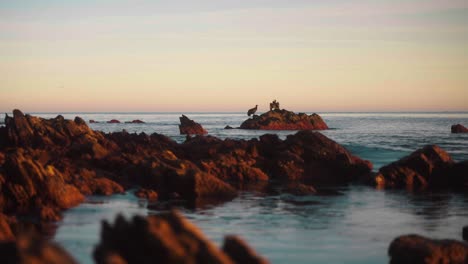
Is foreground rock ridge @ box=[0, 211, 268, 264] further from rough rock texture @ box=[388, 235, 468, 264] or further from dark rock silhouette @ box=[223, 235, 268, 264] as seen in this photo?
rough rock texture @ box=[388, 235, 468, 264]

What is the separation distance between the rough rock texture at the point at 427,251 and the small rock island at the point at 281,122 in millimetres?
121018

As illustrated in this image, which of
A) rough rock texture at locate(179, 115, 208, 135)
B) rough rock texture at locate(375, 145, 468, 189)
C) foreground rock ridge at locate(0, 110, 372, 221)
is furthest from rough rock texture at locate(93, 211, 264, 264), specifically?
rough rock texture at locate(179, 115, 208, 135)

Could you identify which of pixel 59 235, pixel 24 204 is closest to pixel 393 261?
pixel 59 235

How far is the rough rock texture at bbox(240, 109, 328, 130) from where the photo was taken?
460ft

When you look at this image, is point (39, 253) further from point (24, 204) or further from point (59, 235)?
point (24, 204)

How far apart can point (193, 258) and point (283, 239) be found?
14.4 m

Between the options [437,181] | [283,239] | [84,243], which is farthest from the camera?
[437,181]

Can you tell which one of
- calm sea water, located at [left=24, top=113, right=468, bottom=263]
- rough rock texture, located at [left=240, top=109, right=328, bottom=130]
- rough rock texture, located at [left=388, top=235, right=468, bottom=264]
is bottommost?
calm sea water, located at [left=24, top=113, right=468, bottom=263]

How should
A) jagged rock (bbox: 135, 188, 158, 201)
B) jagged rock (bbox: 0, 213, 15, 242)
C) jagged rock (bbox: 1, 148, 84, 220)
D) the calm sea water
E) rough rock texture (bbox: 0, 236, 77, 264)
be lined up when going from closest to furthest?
rough rock texture (bbox: 0, 236, 77, 264)
jagged rock (bbox: 0, 213, 15, 242)
the calm sea water
jagged rock (bbox: 1, 148, 84, 220)
jagged rock (bbox: 135, 188, 158, 201)

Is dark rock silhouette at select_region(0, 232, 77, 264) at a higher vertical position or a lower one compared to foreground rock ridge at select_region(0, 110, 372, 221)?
higher

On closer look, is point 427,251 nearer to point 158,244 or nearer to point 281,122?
point 158,244

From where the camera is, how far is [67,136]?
158 ft

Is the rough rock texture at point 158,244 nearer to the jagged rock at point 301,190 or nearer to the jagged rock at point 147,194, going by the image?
the jagged rock at point 147,194

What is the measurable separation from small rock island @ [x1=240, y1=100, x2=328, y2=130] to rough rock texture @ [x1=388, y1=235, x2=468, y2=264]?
4764 inches
